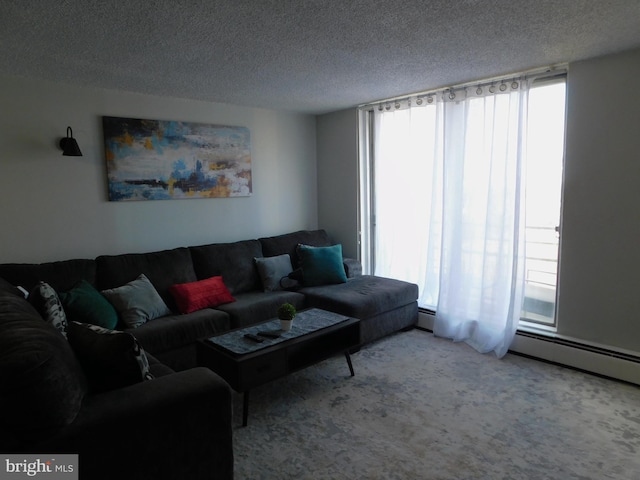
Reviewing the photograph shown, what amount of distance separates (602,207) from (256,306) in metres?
2.81

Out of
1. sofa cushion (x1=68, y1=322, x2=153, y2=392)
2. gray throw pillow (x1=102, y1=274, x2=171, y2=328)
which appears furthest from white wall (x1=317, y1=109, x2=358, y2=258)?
sofa cushion (x1=68, y1=322, x2=153, y2=392)

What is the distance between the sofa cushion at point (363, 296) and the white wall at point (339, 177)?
84cm

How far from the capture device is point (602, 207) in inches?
118

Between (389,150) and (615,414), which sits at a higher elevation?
(389,150)

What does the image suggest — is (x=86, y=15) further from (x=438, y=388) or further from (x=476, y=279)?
(x=476, y=279)

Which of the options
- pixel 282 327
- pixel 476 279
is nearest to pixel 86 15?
pixel 282 327

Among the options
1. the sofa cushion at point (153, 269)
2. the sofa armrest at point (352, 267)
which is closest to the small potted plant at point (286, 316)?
the sofa cushion at point (153, 269)

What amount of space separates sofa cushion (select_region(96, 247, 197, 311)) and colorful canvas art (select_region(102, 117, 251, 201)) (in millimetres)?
563

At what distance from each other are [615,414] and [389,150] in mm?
2969

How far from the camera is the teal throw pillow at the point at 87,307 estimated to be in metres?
2.75

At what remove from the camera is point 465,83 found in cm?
361

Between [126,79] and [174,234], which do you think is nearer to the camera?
[126,79]

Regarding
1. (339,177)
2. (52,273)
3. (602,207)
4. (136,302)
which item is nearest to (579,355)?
(602,207)

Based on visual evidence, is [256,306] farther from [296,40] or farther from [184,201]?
[296,40]
